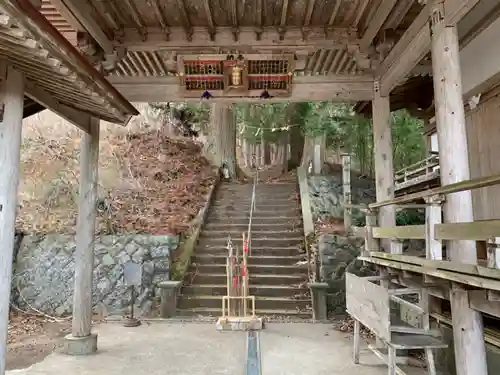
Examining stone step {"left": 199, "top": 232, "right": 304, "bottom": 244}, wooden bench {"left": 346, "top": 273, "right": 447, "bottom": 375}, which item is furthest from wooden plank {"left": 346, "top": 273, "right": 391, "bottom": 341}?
stone step {"left": 199, "top": 232, "right": 304, "bottom": 244}

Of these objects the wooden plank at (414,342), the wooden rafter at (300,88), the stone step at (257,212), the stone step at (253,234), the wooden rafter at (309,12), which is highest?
the wooden rafter at (309,12)

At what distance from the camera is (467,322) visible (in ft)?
11.8

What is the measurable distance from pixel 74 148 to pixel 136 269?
6316mm

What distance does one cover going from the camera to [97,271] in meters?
9.05

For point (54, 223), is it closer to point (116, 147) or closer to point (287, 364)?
point (116, 147)

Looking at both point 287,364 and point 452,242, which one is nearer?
point 452,242

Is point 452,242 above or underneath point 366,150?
underneath

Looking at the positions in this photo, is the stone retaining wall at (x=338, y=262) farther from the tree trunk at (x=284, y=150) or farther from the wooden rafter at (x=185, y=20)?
the tree trunk at (x=284, y=150)

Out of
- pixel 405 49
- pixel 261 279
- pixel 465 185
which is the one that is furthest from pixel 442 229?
pixel 261 279

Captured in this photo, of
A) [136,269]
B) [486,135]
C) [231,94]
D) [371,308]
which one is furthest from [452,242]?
[136,269]

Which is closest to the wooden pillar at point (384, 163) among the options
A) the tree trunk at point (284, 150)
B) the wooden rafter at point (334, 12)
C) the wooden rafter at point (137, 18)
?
the wooden rafter at point (334, 12)

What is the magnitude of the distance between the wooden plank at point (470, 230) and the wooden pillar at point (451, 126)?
34 centimetres

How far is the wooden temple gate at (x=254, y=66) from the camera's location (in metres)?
4.03

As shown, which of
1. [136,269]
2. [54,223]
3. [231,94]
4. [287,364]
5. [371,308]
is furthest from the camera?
[54,223]
